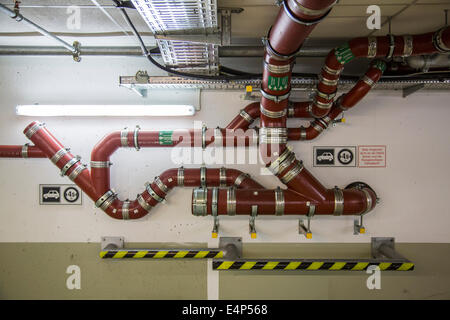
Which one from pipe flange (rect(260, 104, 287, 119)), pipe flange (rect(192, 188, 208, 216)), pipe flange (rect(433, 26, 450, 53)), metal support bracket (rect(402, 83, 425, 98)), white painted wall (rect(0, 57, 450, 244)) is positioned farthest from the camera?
white painted wall (rect(0, 57, 450, 244))

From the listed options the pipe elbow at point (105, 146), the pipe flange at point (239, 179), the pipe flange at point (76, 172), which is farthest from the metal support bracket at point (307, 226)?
the pipe flange at point (76, 172)

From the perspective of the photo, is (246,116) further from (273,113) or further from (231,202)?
(231,202)

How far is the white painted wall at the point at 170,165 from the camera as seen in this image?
79.0 inches

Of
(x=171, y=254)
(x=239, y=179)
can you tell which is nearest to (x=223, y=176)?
(x=239, y=179)

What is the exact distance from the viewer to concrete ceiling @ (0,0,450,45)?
4.26 ft

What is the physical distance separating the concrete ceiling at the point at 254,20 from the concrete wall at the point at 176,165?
36 centimetres

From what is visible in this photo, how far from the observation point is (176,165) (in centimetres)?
204

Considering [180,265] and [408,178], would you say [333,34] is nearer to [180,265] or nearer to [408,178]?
[408,178]

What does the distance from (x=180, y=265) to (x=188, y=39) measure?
199cm

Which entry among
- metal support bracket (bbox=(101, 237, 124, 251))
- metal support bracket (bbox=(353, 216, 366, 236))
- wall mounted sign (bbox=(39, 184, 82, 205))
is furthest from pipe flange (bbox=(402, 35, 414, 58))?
wall mounted sign (bbox=(39, 184, 82, 205))

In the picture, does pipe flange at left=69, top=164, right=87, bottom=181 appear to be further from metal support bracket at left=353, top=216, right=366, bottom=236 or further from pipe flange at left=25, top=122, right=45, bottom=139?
metal support bracket at left=353, top=216, right=366, bottom=236

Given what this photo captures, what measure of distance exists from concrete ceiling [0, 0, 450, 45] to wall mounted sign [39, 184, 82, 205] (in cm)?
131

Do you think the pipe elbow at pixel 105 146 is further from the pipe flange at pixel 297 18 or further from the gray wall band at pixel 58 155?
the pipe flange at pixel 297 18

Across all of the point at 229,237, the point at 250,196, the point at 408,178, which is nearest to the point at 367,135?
the point at 408,178
